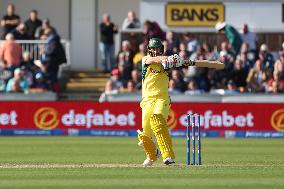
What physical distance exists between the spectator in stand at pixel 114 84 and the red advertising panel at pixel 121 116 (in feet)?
5.63

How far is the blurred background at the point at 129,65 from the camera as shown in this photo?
2845 cm

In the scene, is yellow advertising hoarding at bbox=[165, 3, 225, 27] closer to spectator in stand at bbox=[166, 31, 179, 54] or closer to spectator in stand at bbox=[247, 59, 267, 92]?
spectator in stand at bbox=[166, 31, 179, 54]

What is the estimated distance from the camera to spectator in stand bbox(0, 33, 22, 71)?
101ft

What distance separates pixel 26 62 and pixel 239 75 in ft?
19.4

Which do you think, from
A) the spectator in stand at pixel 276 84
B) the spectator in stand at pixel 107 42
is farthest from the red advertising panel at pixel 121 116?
the spectator in stand at pixel 107 42

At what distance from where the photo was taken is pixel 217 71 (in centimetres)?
3070

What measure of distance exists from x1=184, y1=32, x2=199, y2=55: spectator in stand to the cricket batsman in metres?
13.0

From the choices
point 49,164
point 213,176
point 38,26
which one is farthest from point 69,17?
point 213,176

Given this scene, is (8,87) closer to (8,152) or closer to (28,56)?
(28,56)

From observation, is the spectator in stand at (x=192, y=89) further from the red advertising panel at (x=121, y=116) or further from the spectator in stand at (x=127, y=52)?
the spectator in stand at (x=127, y=52)

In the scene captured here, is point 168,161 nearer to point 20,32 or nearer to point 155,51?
point 155,51

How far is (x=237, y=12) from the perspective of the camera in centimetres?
3381

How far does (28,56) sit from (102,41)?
2.65m

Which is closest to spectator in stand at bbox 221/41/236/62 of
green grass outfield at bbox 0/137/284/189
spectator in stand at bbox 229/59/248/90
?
spectator in stand at bbox 229/59/248/90
